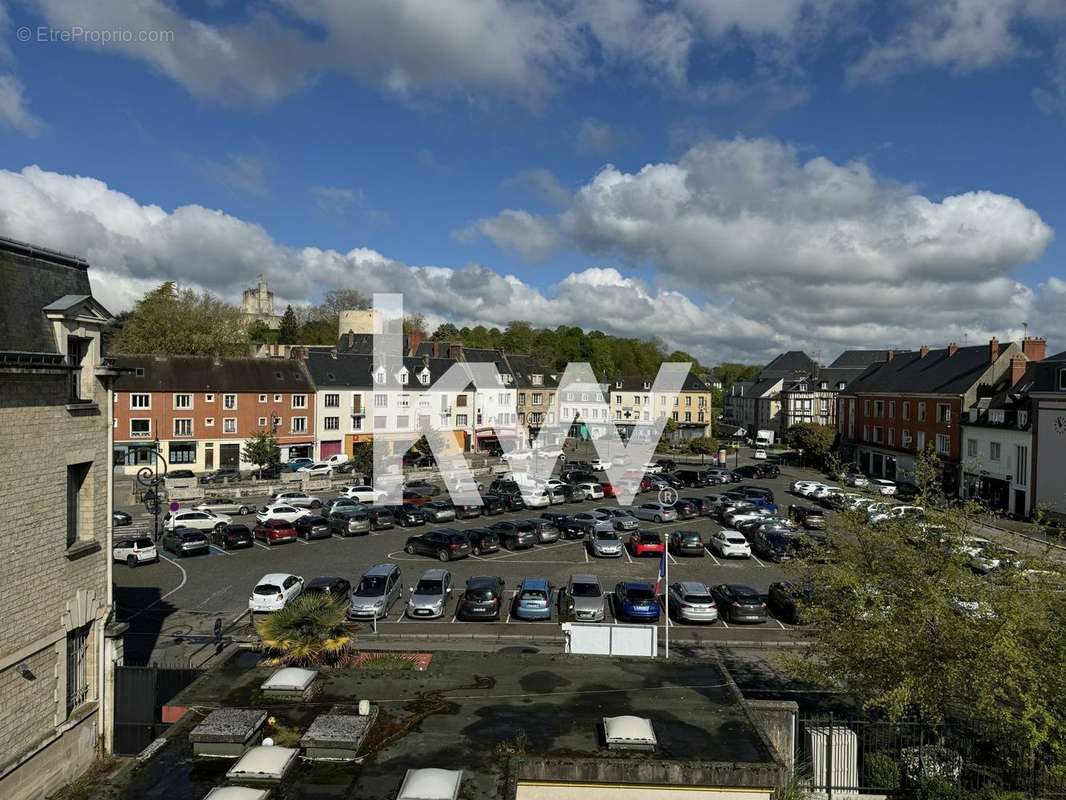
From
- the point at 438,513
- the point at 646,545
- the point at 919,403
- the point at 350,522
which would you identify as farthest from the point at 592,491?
the point at 919,403

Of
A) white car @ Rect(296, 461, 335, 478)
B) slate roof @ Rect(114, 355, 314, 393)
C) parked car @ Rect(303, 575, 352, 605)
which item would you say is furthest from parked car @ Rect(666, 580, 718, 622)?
slate roof @ Rect(114, 355, 314, 393)

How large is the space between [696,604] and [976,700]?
38.3 feet

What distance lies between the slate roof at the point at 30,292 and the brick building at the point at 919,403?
4494 cm

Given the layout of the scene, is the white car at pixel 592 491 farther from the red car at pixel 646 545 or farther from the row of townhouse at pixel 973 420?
the row of townhouse at pixel 973 420

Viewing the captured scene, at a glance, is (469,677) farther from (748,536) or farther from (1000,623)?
(748,536)

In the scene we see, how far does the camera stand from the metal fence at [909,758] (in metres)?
11.9

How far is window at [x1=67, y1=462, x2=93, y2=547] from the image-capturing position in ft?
46.1

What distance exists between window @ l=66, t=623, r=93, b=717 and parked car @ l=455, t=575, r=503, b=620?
36.7 feet

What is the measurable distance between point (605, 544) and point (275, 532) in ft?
→ 51.6

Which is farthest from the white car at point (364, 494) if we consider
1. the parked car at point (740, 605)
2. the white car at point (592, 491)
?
the parked car at point (740, 605)

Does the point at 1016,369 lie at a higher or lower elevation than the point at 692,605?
higher

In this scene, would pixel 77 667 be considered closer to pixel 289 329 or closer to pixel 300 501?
pixel 300 501

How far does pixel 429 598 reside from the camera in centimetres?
2317

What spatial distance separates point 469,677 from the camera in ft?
42.0
